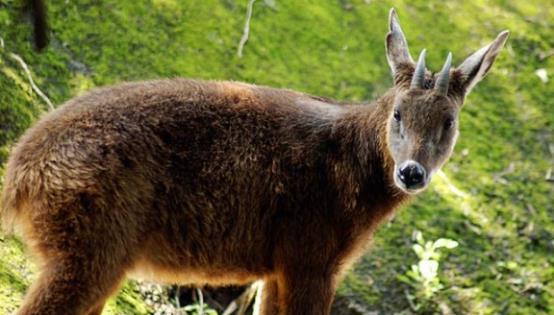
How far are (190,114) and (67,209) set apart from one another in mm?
1147

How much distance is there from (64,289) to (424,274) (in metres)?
3.37

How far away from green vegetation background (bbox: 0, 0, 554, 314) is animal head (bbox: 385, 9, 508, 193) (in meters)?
2.05

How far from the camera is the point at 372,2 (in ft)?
34.4

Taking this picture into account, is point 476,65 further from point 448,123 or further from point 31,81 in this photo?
point 31,81

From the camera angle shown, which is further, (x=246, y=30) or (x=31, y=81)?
(x=246, y=30)

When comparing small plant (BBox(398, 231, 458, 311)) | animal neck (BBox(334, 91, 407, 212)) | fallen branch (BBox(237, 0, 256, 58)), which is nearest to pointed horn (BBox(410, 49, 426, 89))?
animal neck (BBox(334, 91, 407, 212))

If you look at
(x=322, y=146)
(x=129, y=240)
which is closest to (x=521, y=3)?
(x=322, y=146)

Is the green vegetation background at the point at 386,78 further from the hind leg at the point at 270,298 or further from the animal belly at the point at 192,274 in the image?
the hind leg at the point at 270,298

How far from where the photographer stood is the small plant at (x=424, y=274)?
8133 mm

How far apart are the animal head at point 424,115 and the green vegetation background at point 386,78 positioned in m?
2.05

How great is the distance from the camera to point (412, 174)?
21.2 feet

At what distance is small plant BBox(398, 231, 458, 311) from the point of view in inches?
320

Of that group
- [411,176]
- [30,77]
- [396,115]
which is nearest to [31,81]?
[30,77]

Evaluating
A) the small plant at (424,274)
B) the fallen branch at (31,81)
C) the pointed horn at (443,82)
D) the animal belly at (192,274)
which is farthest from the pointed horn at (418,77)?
the fallen branch at (31,81)
